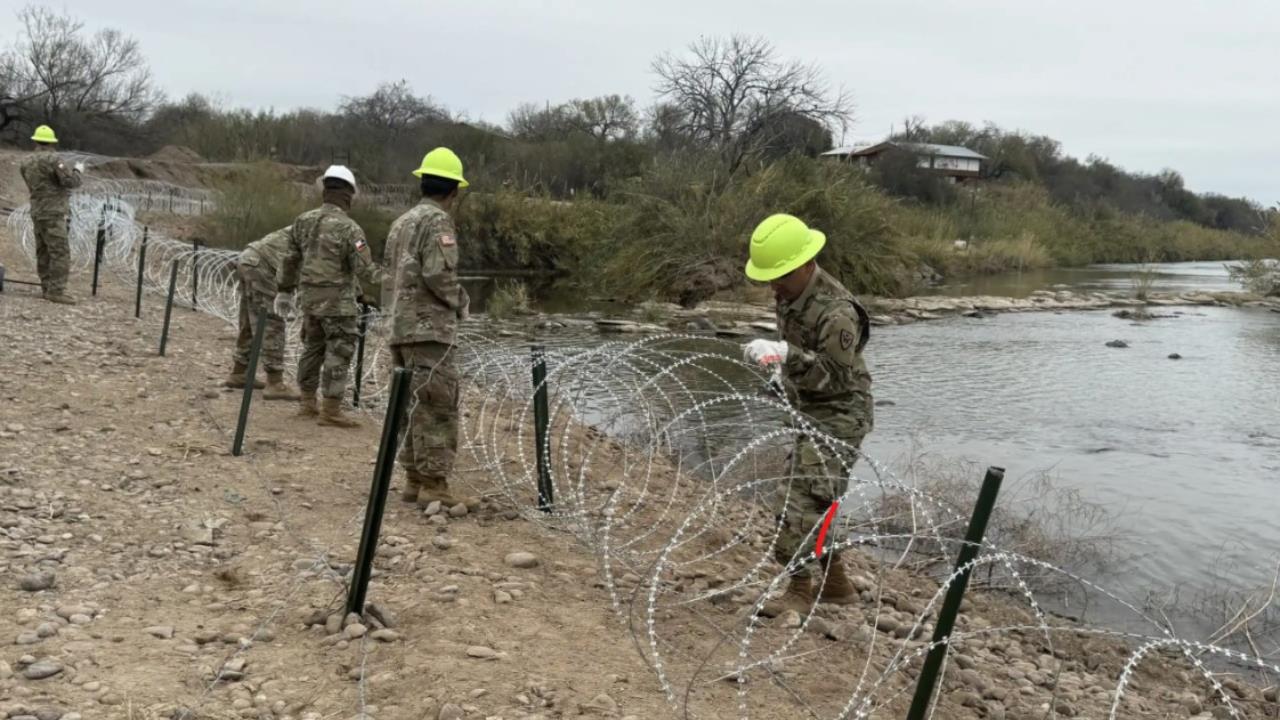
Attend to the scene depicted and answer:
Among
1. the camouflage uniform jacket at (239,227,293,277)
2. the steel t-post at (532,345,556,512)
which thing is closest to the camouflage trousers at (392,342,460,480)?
the steel t-post at (532,345,556,512)

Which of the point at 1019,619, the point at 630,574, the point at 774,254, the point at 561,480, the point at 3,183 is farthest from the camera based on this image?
the point at 3,183

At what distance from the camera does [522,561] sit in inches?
187

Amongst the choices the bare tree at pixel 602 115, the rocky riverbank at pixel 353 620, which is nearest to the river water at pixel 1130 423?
the rocky riverbank at pixel 353 620

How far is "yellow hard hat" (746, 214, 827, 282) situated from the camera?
14.1 feet

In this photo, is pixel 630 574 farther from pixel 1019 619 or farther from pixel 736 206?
pixel 736 206

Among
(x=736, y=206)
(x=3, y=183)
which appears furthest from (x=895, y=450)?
(x=3, y=183)

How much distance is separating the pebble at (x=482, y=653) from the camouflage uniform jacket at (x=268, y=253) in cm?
519

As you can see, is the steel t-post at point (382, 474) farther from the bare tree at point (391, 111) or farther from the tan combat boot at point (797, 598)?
the bare tree at point (391, 111)

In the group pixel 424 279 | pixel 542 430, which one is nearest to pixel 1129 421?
pixel 542 430

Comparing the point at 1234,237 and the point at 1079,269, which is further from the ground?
the point at 1234,237

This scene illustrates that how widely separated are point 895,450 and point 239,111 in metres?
46.9

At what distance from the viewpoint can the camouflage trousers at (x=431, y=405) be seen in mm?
5328

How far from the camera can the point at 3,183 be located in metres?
27.0

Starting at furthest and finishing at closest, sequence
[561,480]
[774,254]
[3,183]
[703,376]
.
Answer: [3,183], [703,376], [561,480], [774,254]
